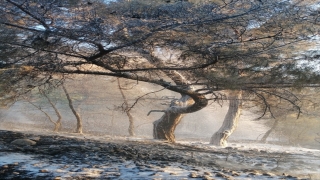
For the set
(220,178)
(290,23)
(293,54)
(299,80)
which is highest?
(290,23)

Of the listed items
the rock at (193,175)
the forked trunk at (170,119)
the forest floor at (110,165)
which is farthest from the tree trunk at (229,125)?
the rock at (193,175)

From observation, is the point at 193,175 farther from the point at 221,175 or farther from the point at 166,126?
the point at 166,126

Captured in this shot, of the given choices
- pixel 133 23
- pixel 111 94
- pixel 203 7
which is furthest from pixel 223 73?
pixel 111 94

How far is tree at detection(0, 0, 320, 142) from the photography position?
4.66 m

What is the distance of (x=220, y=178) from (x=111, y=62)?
306 cm

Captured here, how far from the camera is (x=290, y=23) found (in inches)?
186

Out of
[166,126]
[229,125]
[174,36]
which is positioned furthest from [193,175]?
[229,125]

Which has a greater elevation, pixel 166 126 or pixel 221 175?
pixel 166 126

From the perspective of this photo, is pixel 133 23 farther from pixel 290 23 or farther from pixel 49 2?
pixel 290 23

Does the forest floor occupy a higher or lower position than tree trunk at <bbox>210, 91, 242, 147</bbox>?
lower

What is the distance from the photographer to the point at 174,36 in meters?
5.12

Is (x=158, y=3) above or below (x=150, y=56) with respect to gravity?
above

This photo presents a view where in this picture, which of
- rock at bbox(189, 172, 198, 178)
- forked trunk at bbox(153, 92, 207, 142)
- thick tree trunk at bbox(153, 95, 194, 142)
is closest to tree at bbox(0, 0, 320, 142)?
rock at bbox(189, 172, 198, 178)

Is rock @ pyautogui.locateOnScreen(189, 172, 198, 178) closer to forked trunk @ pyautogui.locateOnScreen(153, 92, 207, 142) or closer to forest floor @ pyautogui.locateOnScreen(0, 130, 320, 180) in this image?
forest floor @ pyautogui.locateOnScreen(0, 130, 320, 180)
